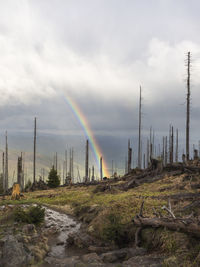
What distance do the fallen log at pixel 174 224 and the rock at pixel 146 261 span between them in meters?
1.38

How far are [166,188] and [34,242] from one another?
42.4 feet

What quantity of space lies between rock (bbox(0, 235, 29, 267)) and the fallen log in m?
5.04

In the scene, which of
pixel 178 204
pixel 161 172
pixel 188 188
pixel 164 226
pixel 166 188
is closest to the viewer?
pixel 164 226

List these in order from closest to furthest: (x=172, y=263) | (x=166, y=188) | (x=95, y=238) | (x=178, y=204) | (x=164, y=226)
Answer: (x=172, y=263) < (x=164, y=226) < (x=95, y=238) < (x=178, y=204) < (x=166, y=188)

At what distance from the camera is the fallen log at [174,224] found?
8062 millimetres

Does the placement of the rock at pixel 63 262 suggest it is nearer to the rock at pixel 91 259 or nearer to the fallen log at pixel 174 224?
the rock at pixel 91 259

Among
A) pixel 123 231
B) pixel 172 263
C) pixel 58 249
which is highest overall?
pixel 172 263

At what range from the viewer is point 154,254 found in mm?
8438

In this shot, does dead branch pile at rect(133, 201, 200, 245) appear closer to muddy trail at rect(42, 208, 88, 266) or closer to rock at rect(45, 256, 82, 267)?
rock at rect(45, 256, 82, 267)

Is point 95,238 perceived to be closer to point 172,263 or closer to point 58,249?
point 58,249

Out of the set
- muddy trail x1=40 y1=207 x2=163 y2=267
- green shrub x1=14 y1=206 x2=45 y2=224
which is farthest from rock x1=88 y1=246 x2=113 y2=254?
green shrub x1=14 y1=206 x2=45 y2=224

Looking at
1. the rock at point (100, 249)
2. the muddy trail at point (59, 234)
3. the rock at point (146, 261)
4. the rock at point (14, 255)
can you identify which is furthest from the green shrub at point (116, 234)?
the rock at point (14, 255)

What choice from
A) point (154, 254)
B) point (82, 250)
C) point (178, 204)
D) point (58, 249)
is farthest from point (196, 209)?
point (58, 249)

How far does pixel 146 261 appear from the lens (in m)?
7.84
